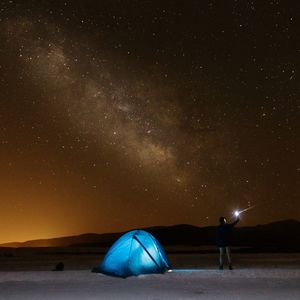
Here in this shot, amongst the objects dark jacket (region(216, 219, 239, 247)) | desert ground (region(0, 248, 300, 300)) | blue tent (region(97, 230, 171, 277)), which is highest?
dark jacket (region(216, 219, 239, 247))

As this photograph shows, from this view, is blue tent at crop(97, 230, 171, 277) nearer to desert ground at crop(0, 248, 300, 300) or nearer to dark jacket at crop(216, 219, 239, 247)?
desert ground at crop(0, 248, 300, 300)

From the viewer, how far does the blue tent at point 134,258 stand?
14.5 metres

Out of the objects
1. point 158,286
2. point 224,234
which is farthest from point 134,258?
point 224,234

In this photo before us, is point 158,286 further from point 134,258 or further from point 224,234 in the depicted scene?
point 224,234

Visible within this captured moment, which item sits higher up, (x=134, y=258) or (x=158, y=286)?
(x=134, y=258)

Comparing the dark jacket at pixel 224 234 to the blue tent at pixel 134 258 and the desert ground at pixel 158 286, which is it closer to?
the desert ground at pixel 158 286

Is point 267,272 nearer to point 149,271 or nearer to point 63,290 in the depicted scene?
point 149,271

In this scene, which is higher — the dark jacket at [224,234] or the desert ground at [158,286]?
the dark jacket at [224,234]

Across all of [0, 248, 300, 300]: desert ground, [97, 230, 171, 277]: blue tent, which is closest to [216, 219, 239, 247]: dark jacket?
[0, 248, 300, 300]: desert ground

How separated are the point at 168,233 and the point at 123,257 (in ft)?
586

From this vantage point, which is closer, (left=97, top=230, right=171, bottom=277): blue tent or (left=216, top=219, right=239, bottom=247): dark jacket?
(left=97, top=230, right=171, bottom=277): blue tent

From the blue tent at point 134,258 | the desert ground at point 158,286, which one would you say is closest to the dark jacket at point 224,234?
the desert ground at point 158,286

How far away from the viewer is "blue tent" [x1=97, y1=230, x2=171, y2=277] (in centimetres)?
1445

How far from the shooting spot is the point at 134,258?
578 inches
